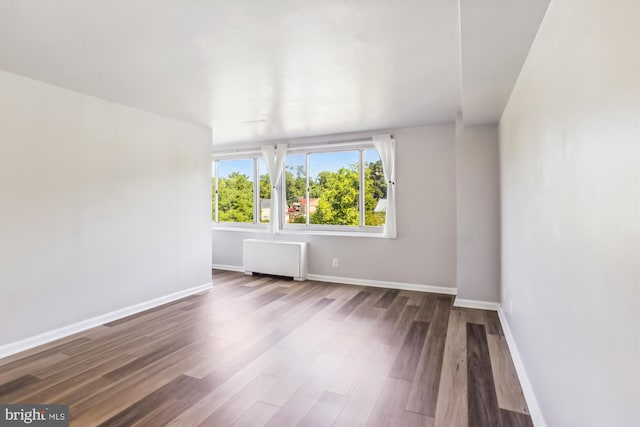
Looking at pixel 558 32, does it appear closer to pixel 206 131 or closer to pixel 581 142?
pixel 581 142

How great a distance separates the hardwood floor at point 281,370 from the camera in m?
2.04

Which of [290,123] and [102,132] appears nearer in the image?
[102,132]

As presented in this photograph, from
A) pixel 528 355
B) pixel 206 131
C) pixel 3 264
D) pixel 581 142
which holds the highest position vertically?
pixel 206 131

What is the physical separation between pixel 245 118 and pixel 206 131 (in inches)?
33.9

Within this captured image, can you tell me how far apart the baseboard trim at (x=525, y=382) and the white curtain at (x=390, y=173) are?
6.65 feet

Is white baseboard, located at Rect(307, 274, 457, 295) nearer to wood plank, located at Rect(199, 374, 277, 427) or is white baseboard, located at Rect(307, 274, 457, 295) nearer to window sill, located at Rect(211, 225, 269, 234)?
window sill, located at Rect(211, 225, 269, 234)

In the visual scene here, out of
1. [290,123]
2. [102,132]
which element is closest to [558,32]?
[290,123]

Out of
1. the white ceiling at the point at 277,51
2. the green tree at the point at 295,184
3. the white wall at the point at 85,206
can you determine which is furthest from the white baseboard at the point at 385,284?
the white ceiling at the point at 277,51

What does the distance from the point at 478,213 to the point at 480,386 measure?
7.21ft

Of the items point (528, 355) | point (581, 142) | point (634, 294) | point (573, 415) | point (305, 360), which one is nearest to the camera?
point (634, 294)

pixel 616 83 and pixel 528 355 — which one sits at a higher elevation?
pixel 616 83

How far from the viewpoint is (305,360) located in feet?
8.97

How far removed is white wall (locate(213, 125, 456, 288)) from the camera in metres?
4.66

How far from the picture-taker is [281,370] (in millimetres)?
2566
